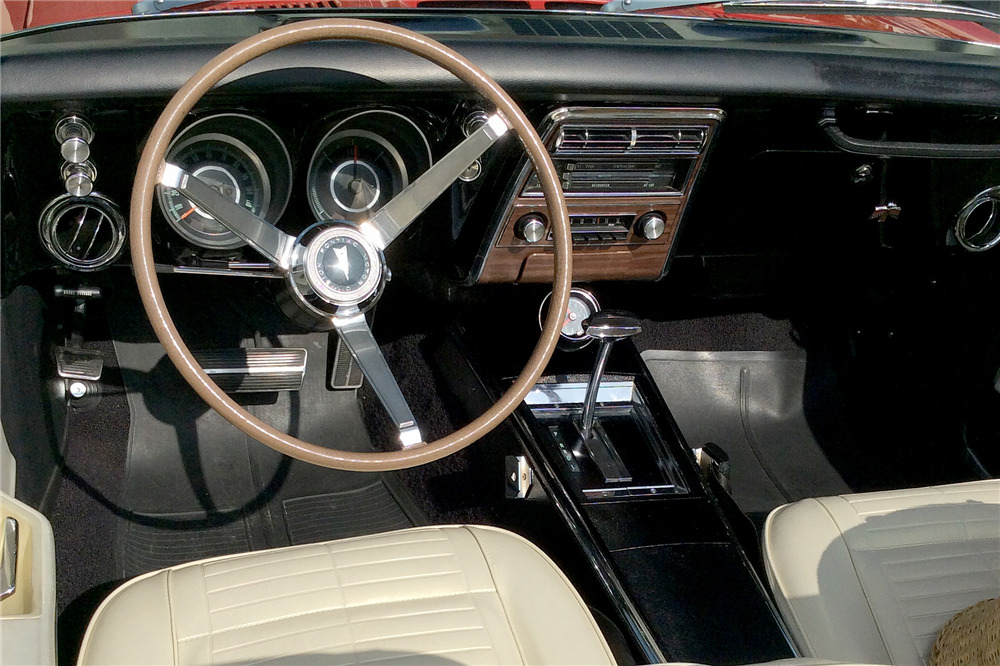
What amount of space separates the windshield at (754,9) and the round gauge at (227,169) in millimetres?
226

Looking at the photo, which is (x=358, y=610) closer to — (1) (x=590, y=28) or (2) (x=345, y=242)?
(2) (x=345, y=242)

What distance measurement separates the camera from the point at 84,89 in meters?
1.40

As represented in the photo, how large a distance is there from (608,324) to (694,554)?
50 centimetres

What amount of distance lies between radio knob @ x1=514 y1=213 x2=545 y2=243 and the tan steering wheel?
440mm

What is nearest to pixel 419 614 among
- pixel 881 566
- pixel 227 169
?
pixel 881 566

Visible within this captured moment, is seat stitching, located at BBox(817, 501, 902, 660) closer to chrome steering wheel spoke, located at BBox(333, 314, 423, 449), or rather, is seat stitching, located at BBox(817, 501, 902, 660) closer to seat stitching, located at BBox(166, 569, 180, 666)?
chrome steering wheel spoke, located at BBox(333, 314, 423, 449)

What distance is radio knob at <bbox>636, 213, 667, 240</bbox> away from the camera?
2.04m

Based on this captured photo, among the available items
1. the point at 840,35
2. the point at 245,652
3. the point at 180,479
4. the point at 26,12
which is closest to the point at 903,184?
the point at 840,35

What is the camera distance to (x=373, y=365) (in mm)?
1547

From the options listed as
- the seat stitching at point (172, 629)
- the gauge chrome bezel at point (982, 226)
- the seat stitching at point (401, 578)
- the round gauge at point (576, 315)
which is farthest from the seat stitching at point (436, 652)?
the gauge chrome bezel at point (982, 226)

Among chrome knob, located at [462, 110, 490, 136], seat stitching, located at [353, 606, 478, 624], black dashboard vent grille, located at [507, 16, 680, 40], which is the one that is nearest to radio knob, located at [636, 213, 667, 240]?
black dashboard vent grille, located at [507, 16, 680, 40]

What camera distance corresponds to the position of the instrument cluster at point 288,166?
1.72m

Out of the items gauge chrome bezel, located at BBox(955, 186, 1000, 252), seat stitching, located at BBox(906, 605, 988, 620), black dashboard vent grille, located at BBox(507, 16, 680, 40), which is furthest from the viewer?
gauge chrome bezel, located at BBox(955, 186, 1000, 252)

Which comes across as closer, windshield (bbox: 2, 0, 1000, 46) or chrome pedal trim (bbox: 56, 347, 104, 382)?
windshield (bbox: 2, 0, 1000, 46)
